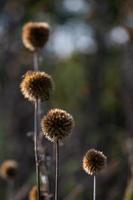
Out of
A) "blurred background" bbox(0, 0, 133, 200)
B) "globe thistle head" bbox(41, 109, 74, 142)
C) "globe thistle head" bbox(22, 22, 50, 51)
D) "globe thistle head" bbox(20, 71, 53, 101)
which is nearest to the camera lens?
"globe thistle head" bbox(41, 109, 74, 142)

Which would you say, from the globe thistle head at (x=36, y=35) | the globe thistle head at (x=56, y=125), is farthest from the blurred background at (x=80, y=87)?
the globe thistle head at (x=56, y=125)

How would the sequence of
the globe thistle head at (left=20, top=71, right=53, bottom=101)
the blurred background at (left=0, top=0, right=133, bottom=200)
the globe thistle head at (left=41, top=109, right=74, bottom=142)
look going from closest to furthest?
1. the globe thistle head at (left=41, top=109, right=74, bottom=142)
2. the globe thistle head at (left=20, top=71, right=53, bottom=101)
3. the blurred background at (left=0, top=0, right=133, bottom=200)

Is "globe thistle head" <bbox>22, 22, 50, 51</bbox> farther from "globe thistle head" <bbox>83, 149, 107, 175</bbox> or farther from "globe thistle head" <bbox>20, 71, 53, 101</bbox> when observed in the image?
"globe thistle head" <bbox>83, 149, 107, 175</bbox>

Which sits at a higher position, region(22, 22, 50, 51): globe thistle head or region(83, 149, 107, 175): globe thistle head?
region(22, 22, 50, 51): globe thistle head

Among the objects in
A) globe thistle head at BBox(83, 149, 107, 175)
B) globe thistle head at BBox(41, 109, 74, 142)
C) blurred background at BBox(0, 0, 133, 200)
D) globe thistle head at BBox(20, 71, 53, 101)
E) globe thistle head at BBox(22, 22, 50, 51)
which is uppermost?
blurred background at BBox(0, 0, 133, 200)

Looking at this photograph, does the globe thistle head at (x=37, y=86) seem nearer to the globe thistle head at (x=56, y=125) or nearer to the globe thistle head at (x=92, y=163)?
the globe thistle head at (x=56, y=125)

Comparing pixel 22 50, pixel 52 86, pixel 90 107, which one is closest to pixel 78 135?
pixel 90 107

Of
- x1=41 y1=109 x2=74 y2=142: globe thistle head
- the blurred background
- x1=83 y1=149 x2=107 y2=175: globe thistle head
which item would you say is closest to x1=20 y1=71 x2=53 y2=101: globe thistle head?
x1=41 y1=109 x2=74 y2=142: globe thistle head

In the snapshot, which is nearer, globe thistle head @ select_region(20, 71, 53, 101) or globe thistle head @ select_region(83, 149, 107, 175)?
globe thistle head @ select_region(83, 149, 107, 175)
